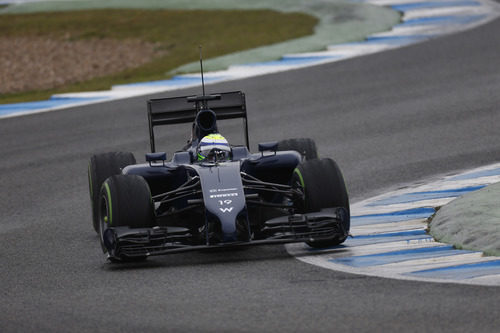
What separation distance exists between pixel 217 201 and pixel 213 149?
3.33 ft

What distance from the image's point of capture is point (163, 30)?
25078 mm

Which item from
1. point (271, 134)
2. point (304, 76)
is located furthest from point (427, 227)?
point (304, 76)

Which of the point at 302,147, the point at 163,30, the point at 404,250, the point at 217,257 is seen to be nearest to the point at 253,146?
the point at 302,147

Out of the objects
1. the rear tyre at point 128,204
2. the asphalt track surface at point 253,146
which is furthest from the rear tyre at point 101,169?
the rear tyre at point 128,204

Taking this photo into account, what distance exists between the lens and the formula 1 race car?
8109 mm

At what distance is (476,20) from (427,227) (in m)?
13.5

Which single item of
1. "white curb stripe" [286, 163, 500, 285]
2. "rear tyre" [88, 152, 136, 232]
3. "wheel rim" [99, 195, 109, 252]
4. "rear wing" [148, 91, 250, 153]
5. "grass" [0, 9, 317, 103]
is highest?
"grass" [0, 9, 317, 103]

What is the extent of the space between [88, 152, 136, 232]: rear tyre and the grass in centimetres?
912

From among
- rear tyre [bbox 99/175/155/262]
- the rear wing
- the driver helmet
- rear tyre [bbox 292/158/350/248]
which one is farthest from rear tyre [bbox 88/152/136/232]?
rear tyre [bbox 292/158/350/248]

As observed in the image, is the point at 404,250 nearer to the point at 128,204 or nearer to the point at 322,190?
the point at 322,190

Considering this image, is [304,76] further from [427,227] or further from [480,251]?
[480,251]

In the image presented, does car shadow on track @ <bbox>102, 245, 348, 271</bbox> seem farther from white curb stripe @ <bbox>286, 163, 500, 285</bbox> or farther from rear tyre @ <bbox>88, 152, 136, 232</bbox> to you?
rear tyre @ <bbox>88, 152, 136, 232</bbox>

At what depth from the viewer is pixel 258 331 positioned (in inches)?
230

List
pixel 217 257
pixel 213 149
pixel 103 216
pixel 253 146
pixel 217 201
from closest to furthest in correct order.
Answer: pixel 217 201, pixel 217 257, pixel 103 216, pixel 213 149, pixel 253 146
